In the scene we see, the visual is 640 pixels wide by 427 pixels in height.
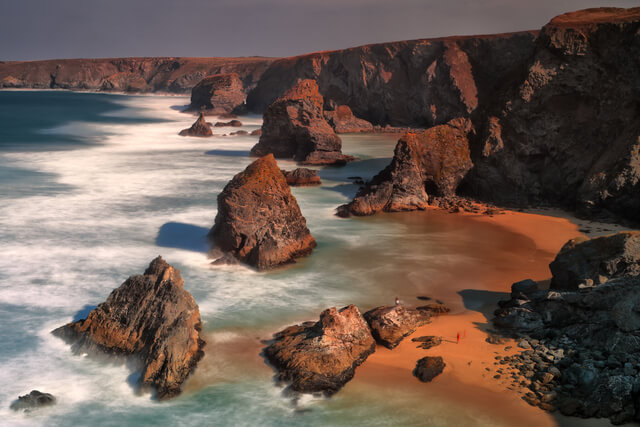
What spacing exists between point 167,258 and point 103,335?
5.18 meters

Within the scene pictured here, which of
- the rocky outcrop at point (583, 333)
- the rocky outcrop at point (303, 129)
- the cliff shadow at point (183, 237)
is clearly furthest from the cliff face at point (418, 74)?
the rocky outcrop at point (583, 333)

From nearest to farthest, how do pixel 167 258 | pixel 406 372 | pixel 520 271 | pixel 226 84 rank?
pixel 406 372 → pixel 520 271 → pixel 167 258 → pixel 226 84

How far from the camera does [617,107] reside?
19844 millimetres

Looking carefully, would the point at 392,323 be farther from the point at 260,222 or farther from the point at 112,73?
the point at 112,73

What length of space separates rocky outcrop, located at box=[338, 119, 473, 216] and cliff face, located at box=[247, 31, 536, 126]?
23523 millimetres

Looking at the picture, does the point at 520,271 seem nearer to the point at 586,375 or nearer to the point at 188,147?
the point at 586,375

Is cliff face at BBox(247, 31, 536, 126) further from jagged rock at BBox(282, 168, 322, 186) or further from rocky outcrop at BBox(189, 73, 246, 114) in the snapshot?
jagged rock at BBox(282, 168, 322, 186)

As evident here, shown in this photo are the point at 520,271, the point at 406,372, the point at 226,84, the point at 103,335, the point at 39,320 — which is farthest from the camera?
the point at 226,84

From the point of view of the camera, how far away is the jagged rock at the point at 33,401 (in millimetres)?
8703

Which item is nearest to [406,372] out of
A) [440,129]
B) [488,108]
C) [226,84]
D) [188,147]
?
[440,129]

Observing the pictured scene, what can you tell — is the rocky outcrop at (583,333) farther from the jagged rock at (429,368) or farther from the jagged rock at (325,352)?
the jagged rock at (325,352)

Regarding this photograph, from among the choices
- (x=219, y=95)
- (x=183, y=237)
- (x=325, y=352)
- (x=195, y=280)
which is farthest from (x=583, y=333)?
(x=219, y=95)

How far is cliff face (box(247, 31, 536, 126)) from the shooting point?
165ft

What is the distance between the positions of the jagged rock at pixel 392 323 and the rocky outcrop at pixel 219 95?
6479 centimetres
